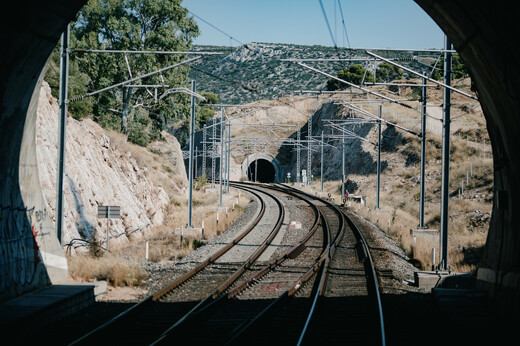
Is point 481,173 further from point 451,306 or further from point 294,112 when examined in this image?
point 294,112

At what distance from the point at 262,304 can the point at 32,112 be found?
6.48 metres

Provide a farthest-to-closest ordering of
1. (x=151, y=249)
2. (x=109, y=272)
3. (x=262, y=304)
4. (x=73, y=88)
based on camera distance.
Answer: (x=73, y=88)
(x=151, y=249)
(x=109, y=272)
(x=262, y=304)

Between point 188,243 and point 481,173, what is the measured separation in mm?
30781

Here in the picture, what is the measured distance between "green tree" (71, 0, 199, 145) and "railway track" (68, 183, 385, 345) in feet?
81.2

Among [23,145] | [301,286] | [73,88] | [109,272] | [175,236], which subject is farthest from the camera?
[73,88]

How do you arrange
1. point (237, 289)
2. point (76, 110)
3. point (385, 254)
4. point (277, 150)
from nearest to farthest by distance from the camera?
point (237, 289) < point (385, 254) < point (76, 110) < point (277, 150)

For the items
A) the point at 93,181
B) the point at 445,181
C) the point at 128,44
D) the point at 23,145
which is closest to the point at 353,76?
the point at 128,44

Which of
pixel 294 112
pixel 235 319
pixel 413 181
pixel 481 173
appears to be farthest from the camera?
pixel 294 112

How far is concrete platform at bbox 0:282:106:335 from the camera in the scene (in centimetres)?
865

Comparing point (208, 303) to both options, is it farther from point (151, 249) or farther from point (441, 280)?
point (151, 249)

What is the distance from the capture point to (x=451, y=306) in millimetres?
10656

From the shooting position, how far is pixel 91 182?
74.7 feet

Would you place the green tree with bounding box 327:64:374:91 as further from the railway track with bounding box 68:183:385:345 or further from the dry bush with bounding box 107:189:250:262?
the railway track with bounding box 68:183:385:345

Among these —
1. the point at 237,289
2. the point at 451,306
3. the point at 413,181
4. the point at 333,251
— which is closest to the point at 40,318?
the point at 237,289
